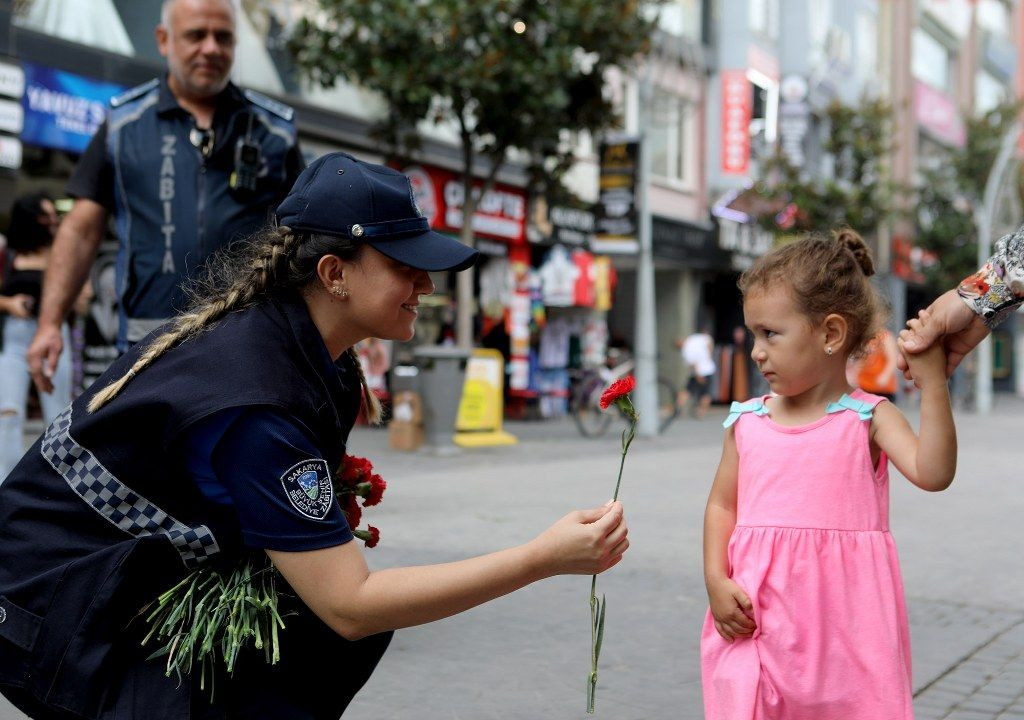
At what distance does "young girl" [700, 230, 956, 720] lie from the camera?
2.76 m

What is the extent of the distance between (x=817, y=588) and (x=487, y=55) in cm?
1159

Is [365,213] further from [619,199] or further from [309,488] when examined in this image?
[619,199]

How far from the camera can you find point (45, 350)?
Answer: 4219mm

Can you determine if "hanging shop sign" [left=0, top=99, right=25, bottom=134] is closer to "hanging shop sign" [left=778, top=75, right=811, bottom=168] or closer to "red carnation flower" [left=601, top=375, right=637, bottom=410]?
"red carnation flower" [left=601, top=375, right=637, bottom=410]

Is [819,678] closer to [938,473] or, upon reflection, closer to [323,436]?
[938,473]

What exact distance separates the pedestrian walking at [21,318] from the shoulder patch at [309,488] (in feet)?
14.3

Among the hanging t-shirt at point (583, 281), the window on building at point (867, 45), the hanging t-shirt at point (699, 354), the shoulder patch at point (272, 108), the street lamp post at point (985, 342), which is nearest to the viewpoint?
the shoulder patch at point (272, 108)

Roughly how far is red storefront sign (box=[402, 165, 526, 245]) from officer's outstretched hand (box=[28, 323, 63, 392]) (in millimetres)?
13767

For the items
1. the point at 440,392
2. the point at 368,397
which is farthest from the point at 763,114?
the point at 368,397

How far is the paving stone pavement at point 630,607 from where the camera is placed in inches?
164

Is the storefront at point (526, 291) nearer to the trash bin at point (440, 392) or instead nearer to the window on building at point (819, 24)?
the trash bin at point (440, 392)

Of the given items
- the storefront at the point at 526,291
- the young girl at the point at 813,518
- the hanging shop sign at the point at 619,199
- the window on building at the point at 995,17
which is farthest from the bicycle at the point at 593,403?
the window on building at the point at 995,17

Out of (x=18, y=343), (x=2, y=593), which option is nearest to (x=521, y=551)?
(x=2, y=593)

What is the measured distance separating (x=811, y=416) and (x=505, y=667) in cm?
197
